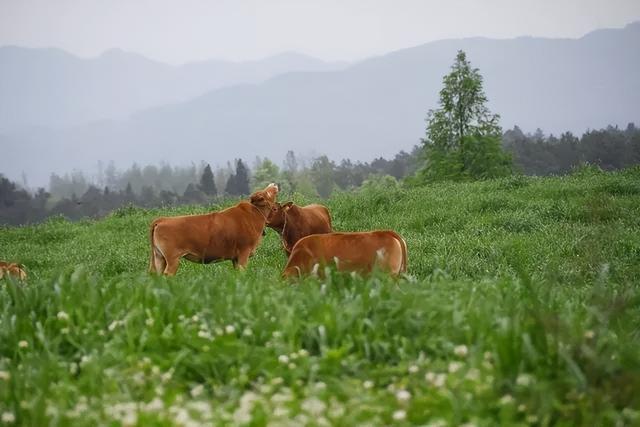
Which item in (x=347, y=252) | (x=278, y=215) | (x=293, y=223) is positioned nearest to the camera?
(x=347, y=252)

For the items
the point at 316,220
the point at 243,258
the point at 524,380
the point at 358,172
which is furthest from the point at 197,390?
the point at 358,172

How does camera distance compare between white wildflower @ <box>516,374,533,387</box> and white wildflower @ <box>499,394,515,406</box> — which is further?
white wildflower @ <box>516,374,533,387</box>

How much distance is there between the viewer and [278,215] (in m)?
12.1

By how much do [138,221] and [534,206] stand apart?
12977 millimetres

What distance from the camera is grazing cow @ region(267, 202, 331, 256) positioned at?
12.1 meters

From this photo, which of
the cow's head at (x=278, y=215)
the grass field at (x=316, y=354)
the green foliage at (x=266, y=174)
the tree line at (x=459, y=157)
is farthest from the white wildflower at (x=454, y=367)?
the green foliage at (x=266, y=174)

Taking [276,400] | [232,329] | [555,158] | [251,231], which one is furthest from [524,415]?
[555,158]

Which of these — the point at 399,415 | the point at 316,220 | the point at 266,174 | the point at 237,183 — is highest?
the point at 316,220

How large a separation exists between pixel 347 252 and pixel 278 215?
149 inches

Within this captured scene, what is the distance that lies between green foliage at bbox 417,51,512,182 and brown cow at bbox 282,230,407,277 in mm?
49667

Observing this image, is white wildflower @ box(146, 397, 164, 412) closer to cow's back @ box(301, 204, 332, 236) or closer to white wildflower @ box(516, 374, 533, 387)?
white wildflower @ box(516, 374, 533, 387)

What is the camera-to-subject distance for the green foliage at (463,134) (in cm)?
5859

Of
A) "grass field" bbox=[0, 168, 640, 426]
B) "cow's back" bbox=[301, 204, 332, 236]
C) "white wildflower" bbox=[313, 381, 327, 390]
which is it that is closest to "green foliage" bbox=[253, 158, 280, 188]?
"cow's back" bbox=[301, 204, 332, 236]

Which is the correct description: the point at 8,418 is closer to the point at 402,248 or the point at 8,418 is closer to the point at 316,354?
the point at 316,354
